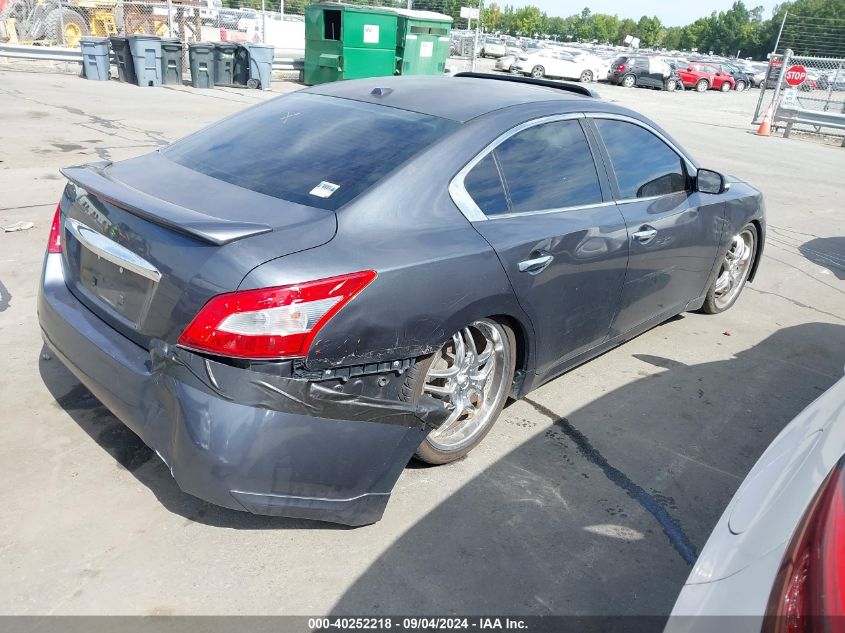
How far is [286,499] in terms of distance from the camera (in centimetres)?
254

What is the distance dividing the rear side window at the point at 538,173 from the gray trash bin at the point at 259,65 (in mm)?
16546

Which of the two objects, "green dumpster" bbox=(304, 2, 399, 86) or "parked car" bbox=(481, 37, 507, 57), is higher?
"green dumpster" bbox=(304, 2, 399, 86)

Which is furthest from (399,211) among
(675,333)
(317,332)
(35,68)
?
(35,68)

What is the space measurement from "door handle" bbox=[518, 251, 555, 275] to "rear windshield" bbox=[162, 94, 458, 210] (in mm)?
672

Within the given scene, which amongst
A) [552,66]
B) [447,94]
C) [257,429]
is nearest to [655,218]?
[447,94]

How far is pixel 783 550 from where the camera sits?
155 cm

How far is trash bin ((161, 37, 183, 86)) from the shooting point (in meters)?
17.3

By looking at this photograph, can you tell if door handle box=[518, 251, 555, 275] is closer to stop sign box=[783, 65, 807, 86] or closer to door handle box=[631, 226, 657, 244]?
door handle box=[631, 226, 657, 244]

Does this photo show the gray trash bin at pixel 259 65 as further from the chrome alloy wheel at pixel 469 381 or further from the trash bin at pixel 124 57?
the chrome alloy wheel at pixel 469 381

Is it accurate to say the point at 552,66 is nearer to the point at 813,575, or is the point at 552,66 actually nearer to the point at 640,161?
the point at 640,161

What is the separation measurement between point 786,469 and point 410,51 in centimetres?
1932

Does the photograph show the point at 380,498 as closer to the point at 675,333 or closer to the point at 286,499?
the point at 286,499

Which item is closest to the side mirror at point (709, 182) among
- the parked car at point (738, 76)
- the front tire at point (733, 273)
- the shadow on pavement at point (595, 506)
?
the front tire at point (733, 273)

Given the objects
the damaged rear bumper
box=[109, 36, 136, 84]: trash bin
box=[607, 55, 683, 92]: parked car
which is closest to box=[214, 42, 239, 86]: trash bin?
box=[109, 36, 136, 84]: trash bin
